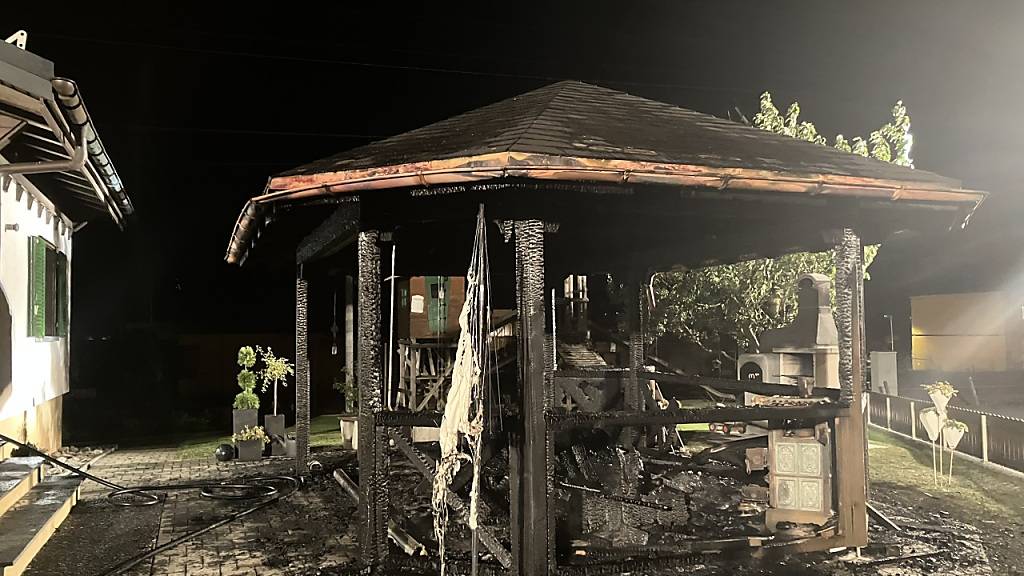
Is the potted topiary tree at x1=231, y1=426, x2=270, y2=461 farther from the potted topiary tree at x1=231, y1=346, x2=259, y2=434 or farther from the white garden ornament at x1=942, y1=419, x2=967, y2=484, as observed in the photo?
the white garden ornament at x1=942, y1=419, x2=967, y2=484

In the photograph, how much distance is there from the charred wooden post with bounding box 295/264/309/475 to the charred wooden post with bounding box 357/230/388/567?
361 centimetres

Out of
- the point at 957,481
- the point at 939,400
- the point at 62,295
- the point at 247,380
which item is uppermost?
the point at 62,295

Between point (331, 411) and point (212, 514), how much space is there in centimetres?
1377

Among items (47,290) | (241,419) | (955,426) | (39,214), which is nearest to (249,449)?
(241,419)

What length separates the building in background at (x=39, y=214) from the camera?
686 cm

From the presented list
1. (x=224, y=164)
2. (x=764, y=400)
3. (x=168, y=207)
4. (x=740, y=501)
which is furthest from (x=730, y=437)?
(x=168, y=207)

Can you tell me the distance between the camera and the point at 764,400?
9.91 meters

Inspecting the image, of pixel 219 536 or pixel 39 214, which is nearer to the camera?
pixel 219 536

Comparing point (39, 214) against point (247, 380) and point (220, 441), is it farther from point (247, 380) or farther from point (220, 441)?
point (220, 441)

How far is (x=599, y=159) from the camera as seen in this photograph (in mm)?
5102

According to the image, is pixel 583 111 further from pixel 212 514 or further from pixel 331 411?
pixel 331 411

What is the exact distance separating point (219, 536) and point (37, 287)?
18.9 feet

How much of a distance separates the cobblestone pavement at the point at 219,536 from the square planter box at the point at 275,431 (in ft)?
6.90

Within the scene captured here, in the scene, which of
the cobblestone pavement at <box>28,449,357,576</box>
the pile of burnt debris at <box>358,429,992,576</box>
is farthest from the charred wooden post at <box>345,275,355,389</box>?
the cobblestone pavement at <box>28,449,357,576</box>
